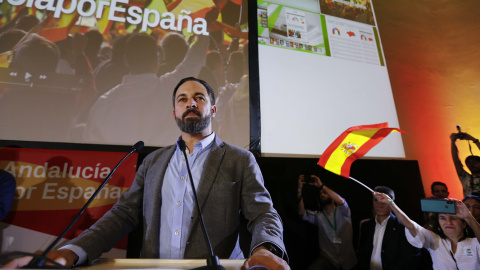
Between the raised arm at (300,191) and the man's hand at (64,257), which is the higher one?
the raised arm at (300,191)

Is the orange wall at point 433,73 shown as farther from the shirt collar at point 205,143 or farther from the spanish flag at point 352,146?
the shirt collar at point 205,143

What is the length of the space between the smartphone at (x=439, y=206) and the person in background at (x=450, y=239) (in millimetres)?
158

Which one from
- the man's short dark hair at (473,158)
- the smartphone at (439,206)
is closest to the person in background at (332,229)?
the smartphone at (439,206)

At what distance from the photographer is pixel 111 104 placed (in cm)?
221

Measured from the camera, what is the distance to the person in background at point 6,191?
70.9 inches

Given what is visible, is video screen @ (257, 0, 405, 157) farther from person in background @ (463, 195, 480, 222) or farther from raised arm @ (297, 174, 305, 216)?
person in background @ (463, 195, 480, 222)

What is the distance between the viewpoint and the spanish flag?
2.19m

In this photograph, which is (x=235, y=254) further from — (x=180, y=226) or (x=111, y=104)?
(x=111, y=104)

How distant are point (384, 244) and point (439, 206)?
0.62 m

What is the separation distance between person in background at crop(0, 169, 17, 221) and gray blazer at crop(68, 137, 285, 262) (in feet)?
2.75

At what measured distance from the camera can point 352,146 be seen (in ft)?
7.29

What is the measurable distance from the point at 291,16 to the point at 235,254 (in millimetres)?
2313

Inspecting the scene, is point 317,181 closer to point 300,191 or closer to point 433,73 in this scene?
point 300,191

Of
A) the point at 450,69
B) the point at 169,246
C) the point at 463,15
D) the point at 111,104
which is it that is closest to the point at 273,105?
the point at 111,104
